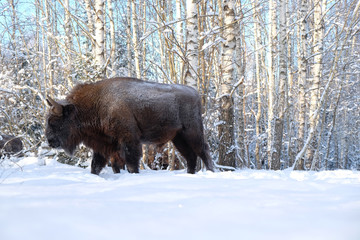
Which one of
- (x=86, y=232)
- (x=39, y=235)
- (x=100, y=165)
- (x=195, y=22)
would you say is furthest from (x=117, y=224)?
(x=195, y=22)

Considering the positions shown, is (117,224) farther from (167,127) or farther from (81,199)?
(167,127)

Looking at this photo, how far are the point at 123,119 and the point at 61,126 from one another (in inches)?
41.2

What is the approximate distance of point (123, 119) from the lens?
16.7 feet

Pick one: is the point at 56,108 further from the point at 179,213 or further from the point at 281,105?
the point at 281,105

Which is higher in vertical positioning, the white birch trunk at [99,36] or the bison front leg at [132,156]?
the white birch trunk at [99,36]

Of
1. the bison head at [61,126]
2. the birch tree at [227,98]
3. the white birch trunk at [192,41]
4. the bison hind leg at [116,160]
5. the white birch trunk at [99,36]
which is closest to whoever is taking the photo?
the bison head at [61,126]

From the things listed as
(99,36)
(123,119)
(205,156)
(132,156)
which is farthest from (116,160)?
(99,36)

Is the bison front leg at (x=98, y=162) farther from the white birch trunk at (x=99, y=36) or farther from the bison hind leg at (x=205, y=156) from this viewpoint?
the white birch trunk at (x=99, y=36)

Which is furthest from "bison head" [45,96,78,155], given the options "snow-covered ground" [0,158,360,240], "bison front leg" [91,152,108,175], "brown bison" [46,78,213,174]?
"snow-covered ground" [0,158,360,240]

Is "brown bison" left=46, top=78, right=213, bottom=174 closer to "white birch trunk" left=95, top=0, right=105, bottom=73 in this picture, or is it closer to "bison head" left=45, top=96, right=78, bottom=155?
"bison head" left=45, top=96, right=78, bottom=155

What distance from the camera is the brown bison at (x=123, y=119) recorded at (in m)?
5.11

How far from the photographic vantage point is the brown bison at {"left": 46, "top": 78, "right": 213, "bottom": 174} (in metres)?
5.11

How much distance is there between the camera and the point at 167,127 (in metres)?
5.43

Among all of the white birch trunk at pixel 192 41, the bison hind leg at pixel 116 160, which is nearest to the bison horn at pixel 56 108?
the bison hind leg at pixel 116 160
